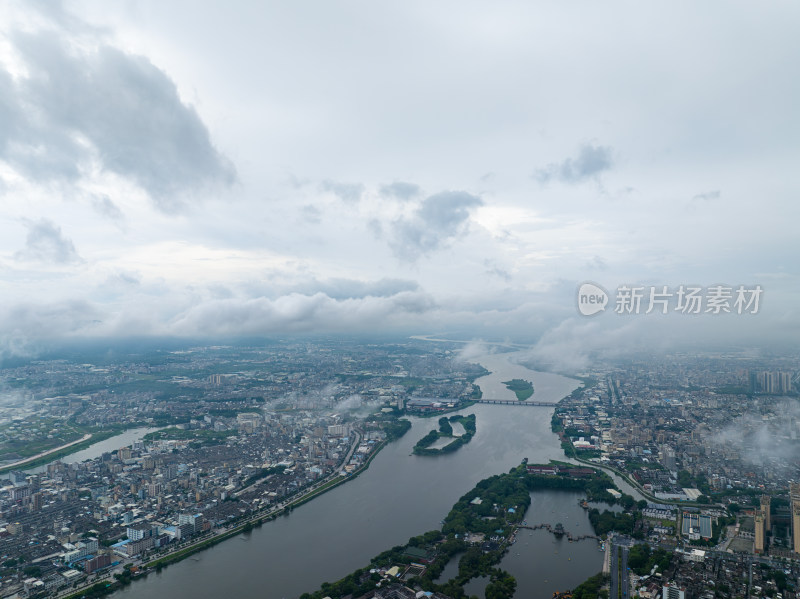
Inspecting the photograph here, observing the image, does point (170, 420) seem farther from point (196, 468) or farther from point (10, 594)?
point (10, 594)

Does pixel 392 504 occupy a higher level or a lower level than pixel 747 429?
lower

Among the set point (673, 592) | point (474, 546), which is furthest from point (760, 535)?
point (474, 546)

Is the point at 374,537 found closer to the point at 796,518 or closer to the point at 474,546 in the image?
the point at 474,546

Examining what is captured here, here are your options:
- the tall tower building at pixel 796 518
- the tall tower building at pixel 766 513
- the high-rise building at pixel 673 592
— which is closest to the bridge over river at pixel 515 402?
the tall tower building at pixel 796 518

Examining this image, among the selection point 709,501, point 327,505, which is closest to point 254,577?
point 327,505

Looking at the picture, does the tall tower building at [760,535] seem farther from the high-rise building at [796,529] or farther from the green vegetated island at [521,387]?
the green vegetated island at [521,387]

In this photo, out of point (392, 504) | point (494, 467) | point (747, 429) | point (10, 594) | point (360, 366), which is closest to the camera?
point (10, 594)
